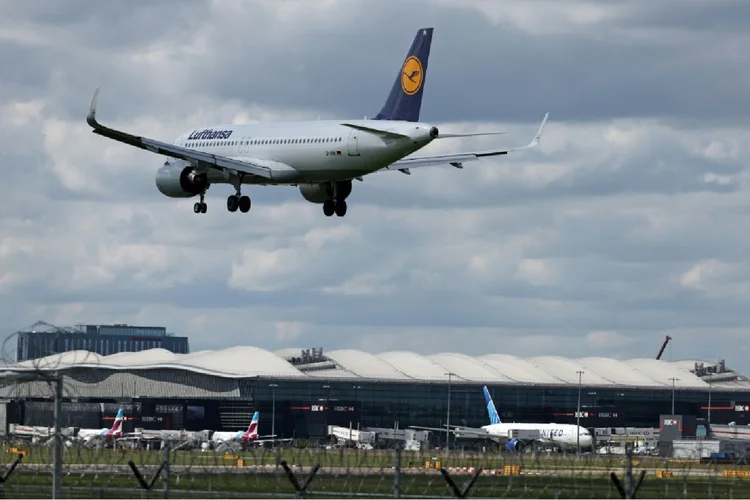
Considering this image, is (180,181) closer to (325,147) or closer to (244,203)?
(244,203)

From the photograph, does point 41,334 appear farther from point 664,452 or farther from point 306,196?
point 664,452

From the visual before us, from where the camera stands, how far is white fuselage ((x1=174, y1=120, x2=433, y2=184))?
85.8 m

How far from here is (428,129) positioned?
8444 cm

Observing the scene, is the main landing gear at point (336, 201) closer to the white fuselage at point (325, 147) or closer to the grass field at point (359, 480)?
the white fuselage at point (325, 147)

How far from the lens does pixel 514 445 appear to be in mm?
163000

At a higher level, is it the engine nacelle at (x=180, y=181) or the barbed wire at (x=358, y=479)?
the engine nacelle at (x=180, y=181)

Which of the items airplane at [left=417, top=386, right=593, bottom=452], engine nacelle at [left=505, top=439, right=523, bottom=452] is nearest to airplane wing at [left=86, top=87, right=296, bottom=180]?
engine nacelle at [left=505, top=439, right=523, bottom=452]

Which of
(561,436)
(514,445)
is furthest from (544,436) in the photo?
(514,445)

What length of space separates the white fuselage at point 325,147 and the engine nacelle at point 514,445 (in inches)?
2759

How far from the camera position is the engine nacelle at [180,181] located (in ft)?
308

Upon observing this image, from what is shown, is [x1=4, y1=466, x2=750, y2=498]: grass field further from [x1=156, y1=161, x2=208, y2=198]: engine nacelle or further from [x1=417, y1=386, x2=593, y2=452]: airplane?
[x1=417, y1=386, x2=593, y2=452]: airplane

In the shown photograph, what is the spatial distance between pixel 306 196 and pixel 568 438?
84527 millimetres

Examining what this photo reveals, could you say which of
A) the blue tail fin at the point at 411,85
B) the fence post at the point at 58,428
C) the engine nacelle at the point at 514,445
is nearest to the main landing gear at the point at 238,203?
the blue tail fin at the point at 411,85

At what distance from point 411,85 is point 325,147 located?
23.4ft
